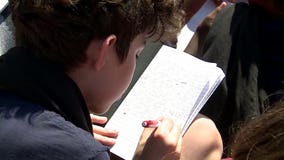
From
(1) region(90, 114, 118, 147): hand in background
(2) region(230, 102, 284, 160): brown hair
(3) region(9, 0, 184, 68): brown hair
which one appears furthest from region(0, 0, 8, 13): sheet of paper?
(2) region(230, 102, 284, 160): brown hair

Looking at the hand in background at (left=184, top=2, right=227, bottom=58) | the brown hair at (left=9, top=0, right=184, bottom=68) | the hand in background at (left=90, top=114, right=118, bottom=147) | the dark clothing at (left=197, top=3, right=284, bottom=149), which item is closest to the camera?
the brown hair at (left=9, top=0, right=184, bottom=68)

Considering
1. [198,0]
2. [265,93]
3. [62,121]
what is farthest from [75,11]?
[198,0]

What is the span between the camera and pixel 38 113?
0.97m

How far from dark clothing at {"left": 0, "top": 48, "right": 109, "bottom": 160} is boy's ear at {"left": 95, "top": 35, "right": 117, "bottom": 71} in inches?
3.2

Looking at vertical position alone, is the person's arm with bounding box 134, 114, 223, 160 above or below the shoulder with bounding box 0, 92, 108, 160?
below

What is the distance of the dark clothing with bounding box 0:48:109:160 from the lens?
0.94m

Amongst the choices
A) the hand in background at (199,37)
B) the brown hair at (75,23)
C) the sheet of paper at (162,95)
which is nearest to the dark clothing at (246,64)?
the sheet of paper at (162,95)

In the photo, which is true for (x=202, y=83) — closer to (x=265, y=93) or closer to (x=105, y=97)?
(x=265, y=93)

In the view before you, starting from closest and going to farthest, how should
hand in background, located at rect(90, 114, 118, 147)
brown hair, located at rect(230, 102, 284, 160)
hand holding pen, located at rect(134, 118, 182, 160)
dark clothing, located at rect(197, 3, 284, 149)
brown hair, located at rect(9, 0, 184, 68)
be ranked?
brown hair, located at rect(230, 102, 284, 160), brown hair, located at rect(9, 0, 184, 68), hand holding pen, located at rect(134, 118, 182, 160), hand in background, located at rect(90, 114, 118, 147), dark clothing, located at rect(197, 3, 284, 149)

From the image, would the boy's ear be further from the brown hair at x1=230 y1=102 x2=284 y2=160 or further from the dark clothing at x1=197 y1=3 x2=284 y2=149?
the dark clothing at x1=197 y1=3 x2=284 y2=149

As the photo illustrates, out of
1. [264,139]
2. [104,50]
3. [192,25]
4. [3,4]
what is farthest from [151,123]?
[192,25]

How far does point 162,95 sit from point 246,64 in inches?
9.7

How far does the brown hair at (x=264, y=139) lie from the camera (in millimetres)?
844

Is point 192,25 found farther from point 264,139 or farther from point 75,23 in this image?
point 264,139
